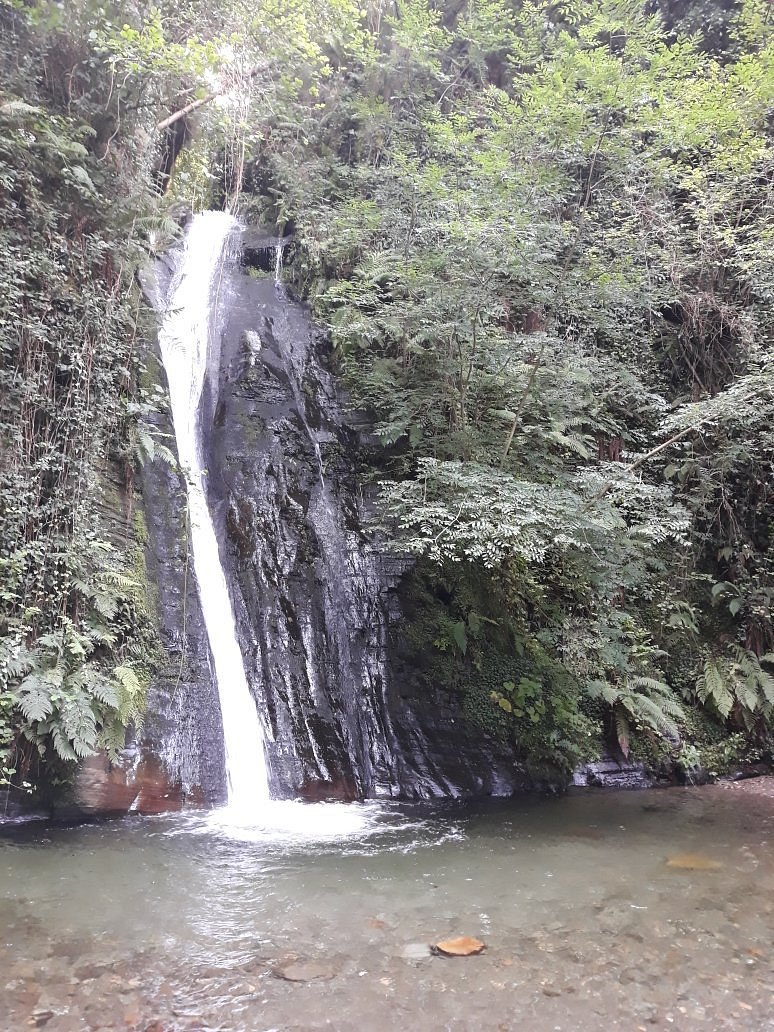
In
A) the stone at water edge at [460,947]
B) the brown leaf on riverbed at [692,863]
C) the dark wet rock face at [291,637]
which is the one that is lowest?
the brown leaf on riverbed at [692,863]

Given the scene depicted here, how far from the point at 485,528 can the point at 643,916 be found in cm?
381

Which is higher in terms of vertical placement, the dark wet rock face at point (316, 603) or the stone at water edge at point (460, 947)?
the dark wet rock face at point (316, 603)

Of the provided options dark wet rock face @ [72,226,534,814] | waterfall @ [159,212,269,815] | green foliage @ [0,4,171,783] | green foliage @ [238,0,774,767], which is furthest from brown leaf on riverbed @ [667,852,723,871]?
green foliage @ [0,4,171,783]

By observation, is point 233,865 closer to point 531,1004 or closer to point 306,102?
point 531,1004

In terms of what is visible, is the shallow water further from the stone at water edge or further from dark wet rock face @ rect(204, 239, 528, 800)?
dark wet rock face @ rect(204, 239, 528, 800)

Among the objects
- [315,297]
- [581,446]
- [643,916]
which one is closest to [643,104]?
[581,446]

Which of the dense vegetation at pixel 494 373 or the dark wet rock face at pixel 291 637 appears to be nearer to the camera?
the dark wet rock face at pixel 291 637

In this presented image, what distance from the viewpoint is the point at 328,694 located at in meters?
8.09

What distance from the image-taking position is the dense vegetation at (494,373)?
7.34 metres

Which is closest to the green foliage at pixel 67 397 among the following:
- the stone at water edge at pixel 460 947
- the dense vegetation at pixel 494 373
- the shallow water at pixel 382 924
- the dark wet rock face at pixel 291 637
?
the dense vegetation at pixel 494 373

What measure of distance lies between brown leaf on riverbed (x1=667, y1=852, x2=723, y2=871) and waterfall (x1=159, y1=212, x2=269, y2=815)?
13.5 ft

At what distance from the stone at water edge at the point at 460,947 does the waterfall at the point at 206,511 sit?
3.17 metres

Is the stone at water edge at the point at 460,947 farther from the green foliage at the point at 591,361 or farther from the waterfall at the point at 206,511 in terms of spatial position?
the green foliage at the point at 591,361

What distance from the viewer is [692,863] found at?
5.61m
